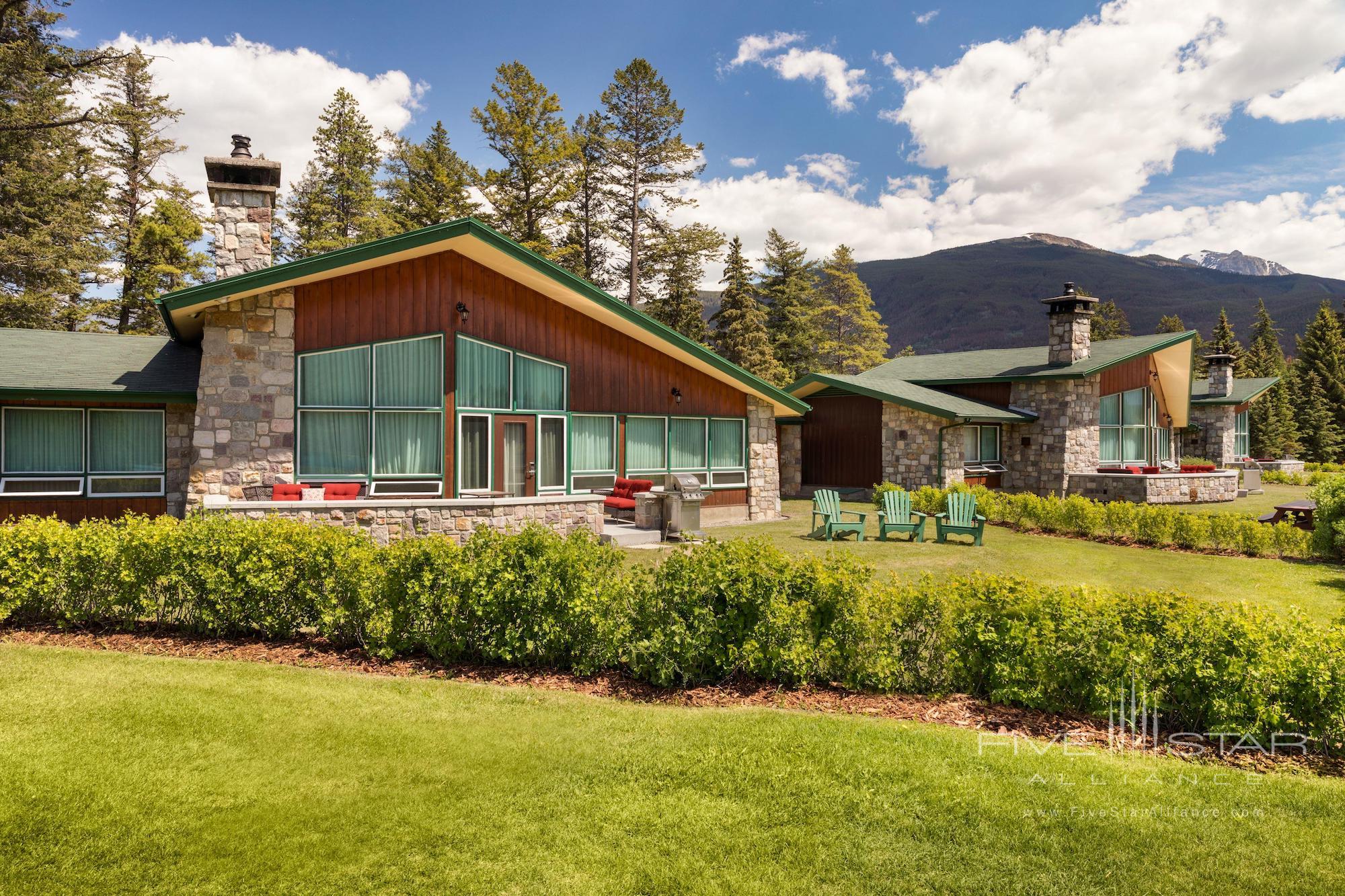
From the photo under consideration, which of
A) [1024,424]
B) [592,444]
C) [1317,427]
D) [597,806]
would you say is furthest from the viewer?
[1317,427]

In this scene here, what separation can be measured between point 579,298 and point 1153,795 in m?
12.1

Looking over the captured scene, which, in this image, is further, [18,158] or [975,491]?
[18,158]

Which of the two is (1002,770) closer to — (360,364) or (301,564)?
(301,564)

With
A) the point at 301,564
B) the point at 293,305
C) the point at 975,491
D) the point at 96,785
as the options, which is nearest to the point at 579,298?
the point at 293,305

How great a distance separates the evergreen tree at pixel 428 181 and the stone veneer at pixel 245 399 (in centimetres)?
1570

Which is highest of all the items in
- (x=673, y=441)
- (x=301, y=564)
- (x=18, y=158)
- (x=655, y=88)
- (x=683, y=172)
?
(x=655, y=88)

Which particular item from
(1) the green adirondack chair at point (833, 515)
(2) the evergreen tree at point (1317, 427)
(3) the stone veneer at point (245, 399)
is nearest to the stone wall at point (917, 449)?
(1) the green adirondack chair at point (833, 515)

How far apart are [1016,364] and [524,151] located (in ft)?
69.7

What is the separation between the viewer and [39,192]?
81.6 ft

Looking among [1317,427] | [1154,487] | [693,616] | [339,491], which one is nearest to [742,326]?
[1154,487]

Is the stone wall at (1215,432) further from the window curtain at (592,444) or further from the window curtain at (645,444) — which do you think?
the window curtain at (592,444)

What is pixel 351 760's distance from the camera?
4227mm

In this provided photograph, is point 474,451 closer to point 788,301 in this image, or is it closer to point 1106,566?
point 1106,566

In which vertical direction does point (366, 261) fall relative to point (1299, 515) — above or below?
above
